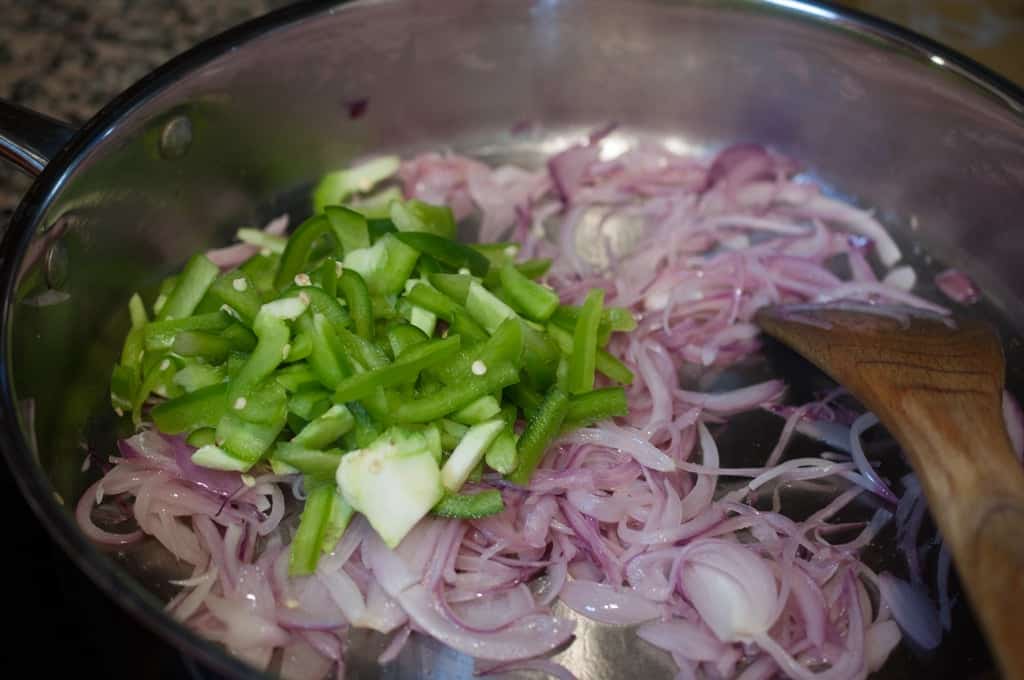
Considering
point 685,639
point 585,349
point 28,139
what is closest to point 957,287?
point 585,349

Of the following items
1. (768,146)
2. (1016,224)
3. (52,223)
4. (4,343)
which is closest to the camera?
(4,343)

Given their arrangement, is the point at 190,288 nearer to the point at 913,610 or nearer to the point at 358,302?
the point at 358,302

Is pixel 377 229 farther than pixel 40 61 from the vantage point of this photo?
No

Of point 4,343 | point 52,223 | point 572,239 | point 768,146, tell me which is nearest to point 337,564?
point 4,343

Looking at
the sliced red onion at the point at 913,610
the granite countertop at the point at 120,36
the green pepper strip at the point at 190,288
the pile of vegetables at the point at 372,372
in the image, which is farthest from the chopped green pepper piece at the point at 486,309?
the granite countertop at the point at 120,36

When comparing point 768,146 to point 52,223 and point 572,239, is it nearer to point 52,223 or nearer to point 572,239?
point 572,239

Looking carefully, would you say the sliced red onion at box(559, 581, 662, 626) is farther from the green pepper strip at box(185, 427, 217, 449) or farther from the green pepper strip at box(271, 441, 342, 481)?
the green pepper strip at box(185, 427, 217, 449)
